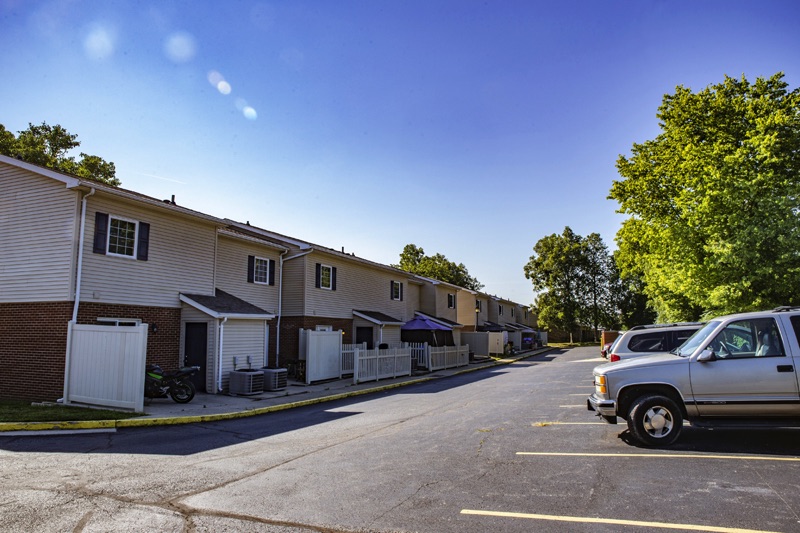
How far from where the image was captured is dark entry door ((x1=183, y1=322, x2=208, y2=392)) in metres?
16.8

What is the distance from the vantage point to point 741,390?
7113 millimetres

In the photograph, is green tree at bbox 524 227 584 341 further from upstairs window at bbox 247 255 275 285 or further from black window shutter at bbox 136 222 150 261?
black window shutter at bbox 136 222 150 261

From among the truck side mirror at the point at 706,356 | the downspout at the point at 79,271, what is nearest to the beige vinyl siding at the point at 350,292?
the downspout at the point at 79,271

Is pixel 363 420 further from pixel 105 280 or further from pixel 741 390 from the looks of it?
pixel 105 280

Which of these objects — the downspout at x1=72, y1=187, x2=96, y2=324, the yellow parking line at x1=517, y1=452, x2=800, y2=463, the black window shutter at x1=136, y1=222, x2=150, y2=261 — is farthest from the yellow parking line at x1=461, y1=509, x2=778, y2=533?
the black window shutter at x1=136, y1=222, x2=150, y2=261

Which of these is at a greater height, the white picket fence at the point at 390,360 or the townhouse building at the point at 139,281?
the townhouse building at the point at 139,281

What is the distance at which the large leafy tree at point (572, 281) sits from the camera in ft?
211

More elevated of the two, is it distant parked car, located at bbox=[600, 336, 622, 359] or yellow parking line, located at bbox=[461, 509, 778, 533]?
distant parked car, located at bbox=[600, 336, 622, 359]

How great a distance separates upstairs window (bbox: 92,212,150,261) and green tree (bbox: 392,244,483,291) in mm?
49858

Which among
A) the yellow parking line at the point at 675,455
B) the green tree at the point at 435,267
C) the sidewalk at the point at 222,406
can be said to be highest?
the green tree at the point at 435,267

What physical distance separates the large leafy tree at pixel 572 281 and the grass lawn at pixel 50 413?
5857 centimetres

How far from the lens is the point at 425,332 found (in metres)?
31.9

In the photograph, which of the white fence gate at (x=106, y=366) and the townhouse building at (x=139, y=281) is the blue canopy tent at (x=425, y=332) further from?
the white fence gate at (x=106, y=366)

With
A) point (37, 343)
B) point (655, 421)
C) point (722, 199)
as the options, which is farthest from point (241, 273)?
point (722, 199)
